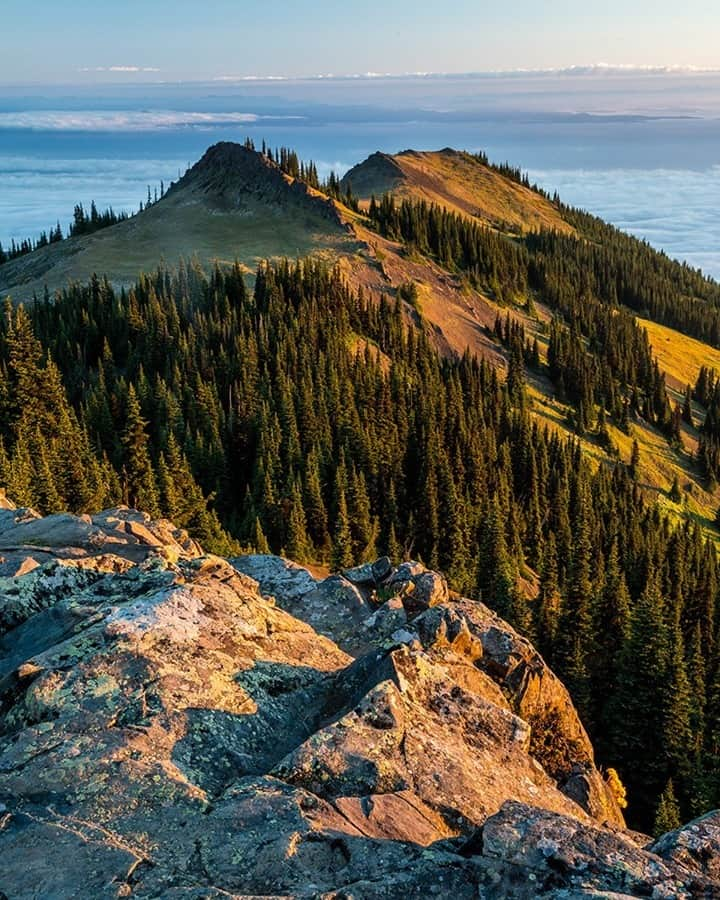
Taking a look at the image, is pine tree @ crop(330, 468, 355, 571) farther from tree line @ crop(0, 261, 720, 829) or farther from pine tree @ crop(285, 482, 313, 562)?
pine tree @ crop(285, 482, 313, 562)

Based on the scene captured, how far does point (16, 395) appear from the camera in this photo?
89.8 metres

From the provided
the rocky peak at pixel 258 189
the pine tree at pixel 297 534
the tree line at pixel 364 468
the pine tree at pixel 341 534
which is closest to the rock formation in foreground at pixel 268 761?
the tree line at pixel 364 468

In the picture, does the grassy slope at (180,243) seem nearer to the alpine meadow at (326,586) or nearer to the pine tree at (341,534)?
the alpine meadow at (326,586)

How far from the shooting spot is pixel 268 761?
53.6 ft

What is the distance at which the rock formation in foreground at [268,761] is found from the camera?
12.3m

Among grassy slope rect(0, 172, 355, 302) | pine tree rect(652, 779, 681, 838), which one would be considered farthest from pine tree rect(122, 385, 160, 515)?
grassy slope rect(0, 172, 355, 302)

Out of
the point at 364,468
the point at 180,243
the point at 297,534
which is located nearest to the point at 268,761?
the point at 297,534

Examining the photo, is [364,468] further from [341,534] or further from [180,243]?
[180,243]

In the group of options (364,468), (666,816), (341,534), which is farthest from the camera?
(364,468)

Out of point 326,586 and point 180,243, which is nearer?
point 326,586

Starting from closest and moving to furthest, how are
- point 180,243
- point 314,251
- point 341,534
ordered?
point 341,534 < point 314,251 < point 180,243

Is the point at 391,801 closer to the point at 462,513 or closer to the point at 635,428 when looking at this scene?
the point at 462,513

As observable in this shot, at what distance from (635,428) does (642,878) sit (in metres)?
185

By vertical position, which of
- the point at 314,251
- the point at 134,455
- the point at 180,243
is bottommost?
the point at 134,455
